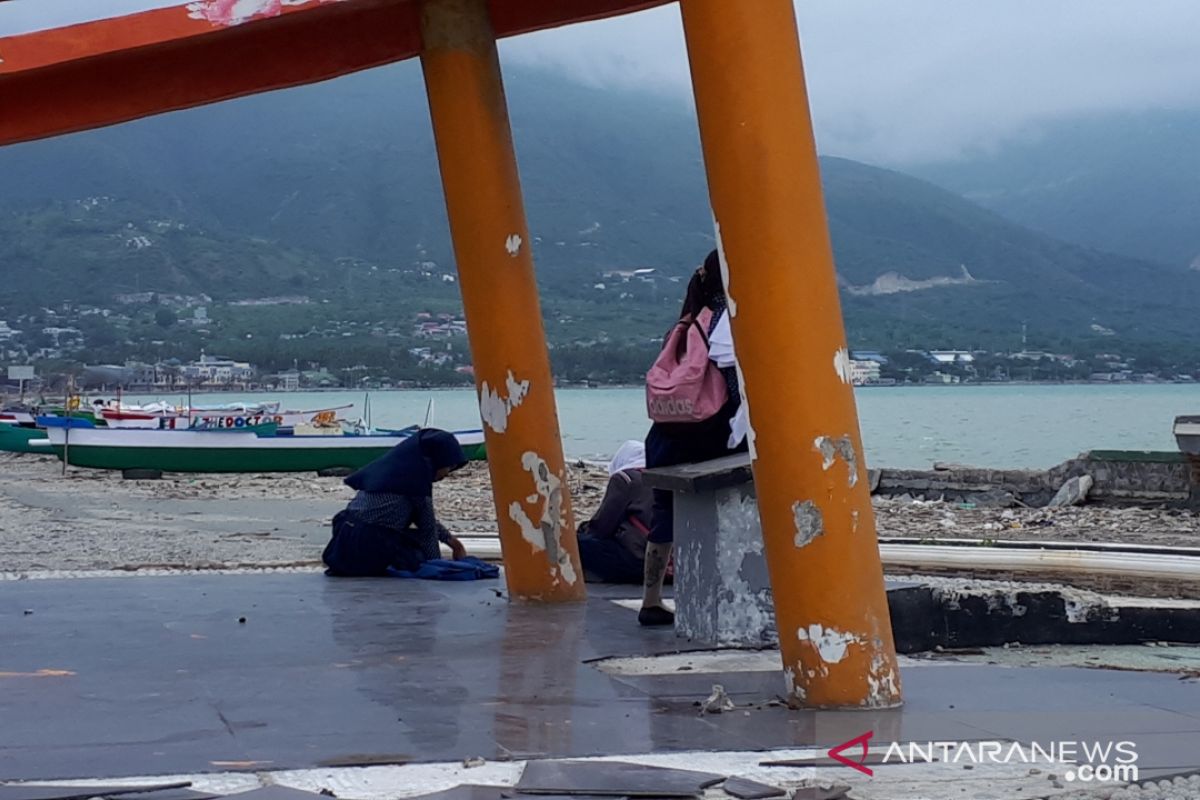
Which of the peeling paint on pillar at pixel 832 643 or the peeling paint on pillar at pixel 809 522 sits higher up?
the peeling paint on pillar at pixel 809 522

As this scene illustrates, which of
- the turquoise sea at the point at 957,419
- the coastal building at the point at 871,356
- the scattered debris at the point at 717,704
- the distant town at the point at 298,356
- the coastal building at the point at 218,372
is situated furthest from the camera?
the coastal building at the point at 871,356

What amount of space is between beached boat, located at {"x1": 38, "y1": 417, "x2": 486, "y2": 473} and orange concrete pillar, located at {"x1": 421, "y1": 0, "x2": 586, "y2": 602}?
23668 mm

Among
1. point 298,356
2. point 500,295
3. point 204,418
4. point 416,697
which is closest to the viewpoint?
point 416,697

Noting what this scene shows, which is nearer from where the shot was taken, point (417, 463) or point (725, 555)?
point (725, 555)

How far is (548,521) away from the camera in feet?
27.2

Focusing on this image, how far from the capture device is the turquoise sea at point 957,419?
6225 centimetres

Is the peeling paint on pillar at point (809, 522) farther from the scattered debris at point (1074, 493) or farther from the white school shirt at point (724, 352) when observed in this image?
the scattered debris at point (1074, 493)

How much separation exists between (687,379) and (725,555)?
0.83 meters

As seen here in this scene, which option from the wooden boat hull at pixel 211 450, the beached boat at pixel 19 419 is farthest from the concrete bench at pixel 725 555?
the beached boat at pixel 19 419

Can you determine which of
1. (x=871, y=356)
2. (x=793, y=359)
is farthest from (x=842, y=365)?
(x=871, y=356)

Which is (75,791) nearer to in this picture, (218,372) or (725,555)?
(725,555)

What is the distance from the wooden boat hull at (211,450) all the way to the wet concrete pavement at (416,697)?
25.0 meters

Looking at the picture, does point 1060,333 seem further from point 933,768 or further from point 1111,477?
point 933,768

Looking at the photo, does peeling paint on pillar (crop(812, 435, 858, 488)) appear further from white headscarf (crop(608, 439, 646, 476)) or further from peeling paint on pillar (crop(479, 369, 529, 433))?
white headscarf (crop(608, 439, 646, 476))
